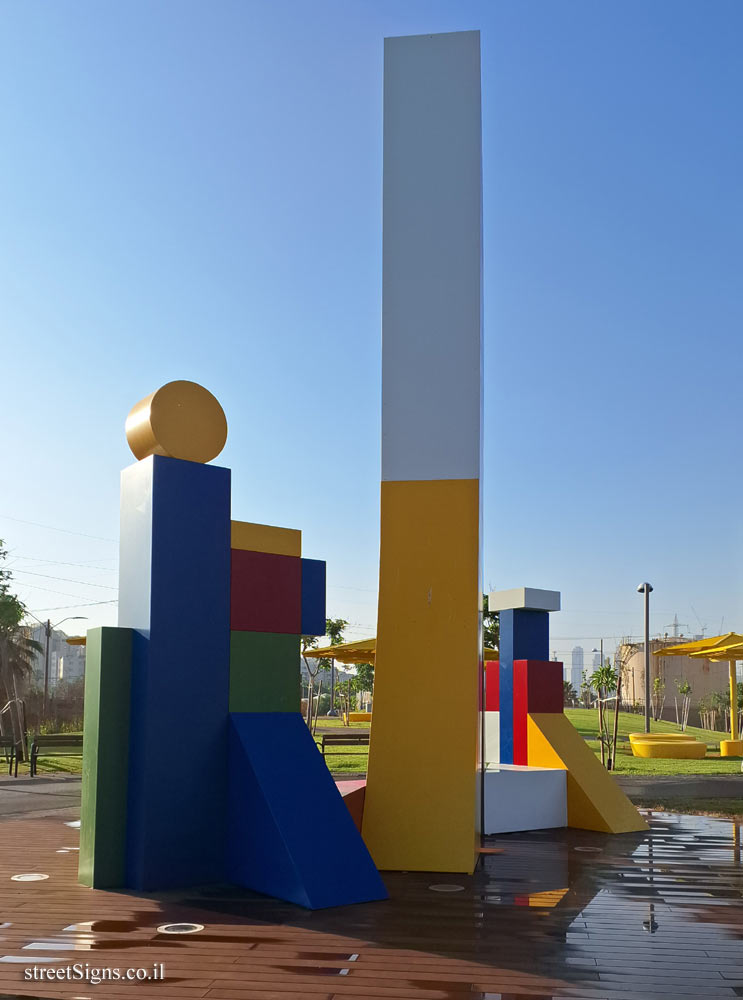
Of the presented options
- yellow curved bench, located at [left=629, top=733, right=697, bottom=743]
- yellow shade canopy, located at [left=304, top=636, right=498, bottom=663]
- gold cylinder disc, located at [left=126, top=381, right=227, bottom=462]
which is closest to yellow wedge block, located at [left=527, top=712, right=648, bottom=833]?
gold cylinder disc, located at [left=126, top=381, right=227, bottom=462]

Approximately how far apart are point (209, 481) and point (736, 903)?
4.76 meters

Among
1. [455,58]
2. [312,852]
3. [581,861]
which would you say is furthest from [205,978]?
[455,58]

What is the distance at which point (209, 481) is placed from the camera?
7176mm

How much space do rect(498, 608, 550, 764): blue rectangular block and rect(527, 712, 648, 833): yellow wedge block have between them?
42 cm

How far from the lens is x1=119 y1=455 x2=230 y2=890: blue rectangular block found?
21.6 feet

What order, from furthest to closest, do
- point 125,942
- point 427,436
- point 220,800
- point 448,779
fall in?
1. point 427,436
2. point 448,779
3. point 220,800
4. point 125,942

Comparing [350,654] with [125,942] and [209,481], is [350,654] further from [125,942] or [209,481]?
[125,942]

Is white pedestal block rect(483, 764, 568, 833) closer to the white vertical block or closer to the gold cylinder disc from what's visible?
the white vertical block

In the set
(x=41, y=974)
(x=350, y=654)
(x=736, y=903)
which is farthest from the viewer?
(x=350, y=654)

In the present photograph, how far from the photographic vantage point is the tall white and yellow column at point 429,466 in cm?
754

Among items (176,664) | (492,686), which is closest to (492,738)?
(492,686)

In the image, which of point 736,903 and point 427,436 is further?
point 427,436

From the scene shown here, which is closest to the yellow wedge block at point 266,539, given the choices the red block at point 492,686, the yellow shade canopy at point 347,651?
the red block at point 492,686

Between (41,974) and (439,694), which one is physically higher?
(439,694)
